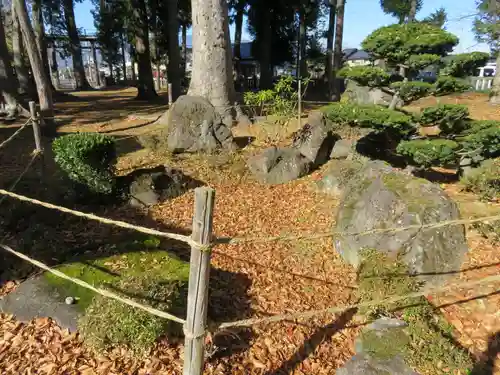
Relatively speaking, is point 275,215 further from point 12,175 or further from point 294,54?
point 294,54

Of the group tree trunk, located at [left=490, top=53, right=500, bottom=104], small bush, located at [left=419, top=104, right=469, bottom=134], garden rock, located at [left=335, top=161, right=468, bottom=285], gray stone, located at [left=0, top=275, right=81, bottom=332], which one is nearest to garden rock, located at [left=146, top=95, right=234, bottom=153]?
garden rock, located at [left=335, top=161, right=468, bottom=285]

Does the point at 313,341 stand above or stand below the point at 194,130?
below

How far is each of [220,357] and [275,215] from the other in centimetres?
310

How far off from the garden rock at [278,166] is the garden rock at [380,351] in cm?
400

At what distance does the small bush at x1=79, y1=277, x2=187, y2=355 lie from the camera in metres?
2.86

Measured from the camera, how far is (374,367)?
2.99m

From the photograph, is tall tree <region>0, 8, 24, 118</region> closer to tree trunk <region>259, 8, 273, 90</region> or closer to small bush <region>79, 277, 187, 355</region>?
small bush <region>79, 277, 187, 355</region>

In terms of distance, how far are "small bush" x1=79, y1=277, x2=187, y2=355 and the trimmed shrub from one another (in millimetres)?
3948

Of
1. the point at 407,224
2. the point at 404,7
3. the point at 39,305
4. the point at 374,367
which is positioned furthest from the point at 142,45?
the point at 404,7

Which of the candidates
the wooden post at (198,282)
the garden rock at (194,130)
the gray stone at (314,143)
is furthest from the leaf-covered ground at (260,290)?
the wooden post at (198,282)

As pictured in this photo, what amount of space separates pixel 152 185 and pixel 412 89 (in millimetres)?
4443

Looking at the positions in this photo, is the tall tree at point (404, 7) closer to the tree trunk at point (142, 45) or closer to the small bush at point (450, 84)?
the tree trunk at point (142, 45)

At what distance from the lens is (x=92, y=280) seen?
3492 mm

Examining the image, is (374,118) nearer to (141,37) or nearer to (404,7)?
(141,37)
